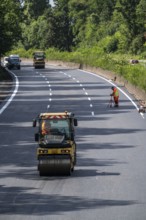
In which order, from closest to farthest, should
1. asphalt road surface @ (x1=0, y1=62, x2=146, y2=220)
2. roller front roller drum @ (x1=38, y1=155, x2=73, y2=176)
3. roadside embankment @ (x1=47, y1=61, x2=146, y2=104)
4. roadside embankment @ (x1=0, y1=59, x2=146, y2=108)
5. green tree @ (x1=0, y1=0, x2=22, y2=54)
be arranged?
asphalt road surface @ (x1=0, y1=62, x2=146, y2=220) → roller front roller drum @ (x1=38, y1=155, x2=73, y2=176) → roadside embankment @ (x1=47, y1=61, x2=146, y2=104) → roadside embankment @ (x1=0, y1=59, x2=146, y2=108) → green tree @ (x1=0, y1=0, x2=22, y2=54)

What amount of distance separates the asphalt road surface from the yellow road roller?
411 mm

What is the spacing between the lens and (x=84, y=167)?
3228 cm

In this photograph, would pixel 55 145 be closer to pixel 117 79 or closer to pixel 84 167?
pixel 84 167

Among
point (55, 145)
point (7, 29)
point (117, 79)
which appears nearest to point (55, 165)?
point (55, 145)

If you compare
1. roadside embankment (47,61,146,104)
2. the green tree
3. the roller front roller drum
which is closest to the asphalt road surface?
the roller front roller drum

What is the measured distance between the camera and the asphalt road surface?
22797 mm

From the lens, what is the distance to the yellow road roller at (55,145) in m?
28.5

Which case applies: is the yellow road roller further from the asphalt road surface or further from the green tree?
the green tree

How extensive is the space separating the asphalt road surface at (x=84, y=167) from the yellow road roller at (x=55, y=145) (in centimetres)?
41

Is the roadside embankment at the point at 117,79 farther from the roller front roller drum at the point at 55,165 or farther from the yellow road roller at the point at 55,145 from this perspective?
the roller front roller drum at the point at 55,165

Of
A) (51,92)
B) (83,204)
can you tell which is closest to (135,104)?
(51,92)

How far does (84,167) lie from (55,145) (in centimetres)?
405

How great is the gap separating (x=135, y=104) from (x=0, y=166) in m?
30.8

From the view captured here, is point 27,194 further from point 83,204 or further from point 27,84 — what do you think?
point 27,84
